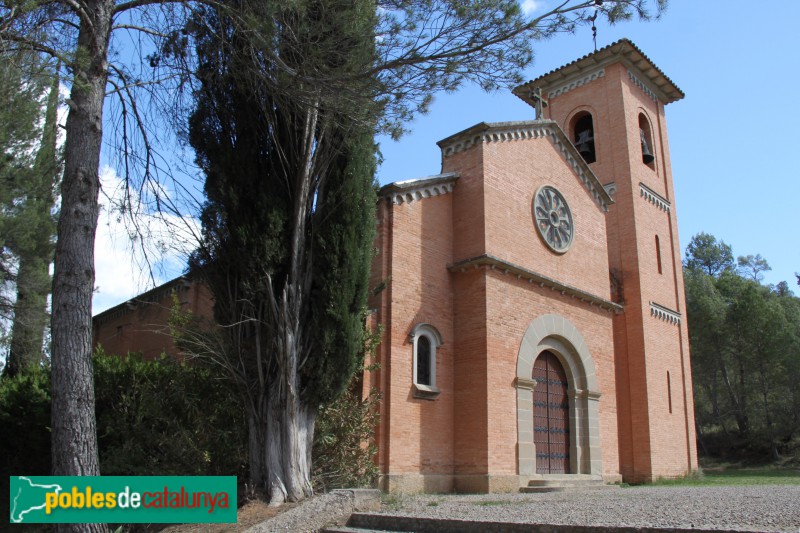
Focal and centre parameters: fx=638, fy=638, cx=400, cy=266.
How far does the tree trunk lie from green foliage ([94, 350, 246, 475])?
2.92 metres

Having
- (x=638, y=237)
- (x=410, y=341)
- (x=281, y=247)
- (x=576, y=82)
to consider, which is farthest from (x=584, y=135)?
(x=281, y=247)

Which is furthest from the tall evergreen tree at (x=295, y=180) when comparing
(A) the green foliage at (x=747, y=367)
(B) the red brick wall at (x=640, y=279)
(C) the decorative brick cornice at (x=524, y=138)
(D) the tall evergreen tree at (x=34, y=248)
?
(A) the green foliage at (x=747, y=367)

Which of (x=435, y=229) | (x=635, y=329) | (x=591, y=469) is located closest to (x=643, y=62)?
(x=635, y=329)

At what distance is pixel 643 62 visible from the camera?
69.9 ft

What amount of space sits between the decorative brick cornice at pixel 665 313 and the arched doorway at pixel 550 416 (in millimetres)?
5411

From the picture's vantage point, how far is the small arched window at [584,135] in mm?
21375

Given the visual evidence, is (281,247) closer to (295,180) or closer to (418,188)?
(295,180)

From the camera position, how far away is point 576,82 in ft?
72.3

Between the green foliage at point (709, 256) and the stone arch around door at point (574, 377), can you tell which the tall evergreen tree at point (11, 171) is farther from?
the green foliage at point (709, 256)

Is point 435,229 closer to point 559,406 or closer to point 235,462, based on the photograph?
point 559,406

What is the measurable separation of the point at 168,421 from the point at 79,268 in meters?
4.01

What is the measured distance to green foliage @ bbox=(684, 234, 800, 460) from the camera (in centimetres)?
A: 3192

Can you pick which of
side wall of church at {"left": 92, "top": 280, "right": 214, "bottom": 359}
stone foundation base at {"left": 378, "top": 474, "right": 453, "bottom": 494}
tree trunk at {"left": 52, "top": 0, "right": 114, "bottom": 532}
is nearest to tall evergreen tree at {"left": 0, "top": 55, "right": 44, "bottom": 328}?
side wall of church at {"left": 92, "top": 280, "right": 214, "bottom": 359}

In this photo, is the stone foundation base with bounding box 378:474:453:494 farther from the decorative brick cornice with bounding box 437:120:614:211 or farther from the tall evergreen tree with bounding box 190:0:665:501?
the decorative brick cornice with bounding box 437:120:614:211
